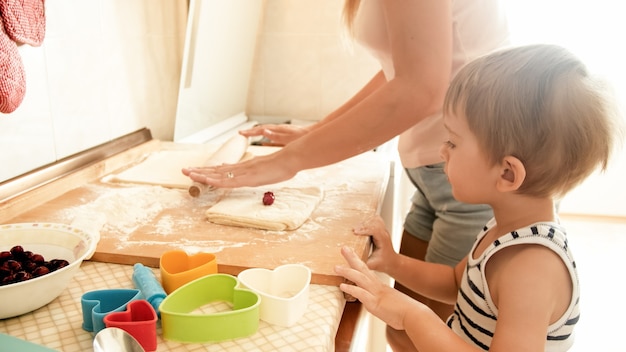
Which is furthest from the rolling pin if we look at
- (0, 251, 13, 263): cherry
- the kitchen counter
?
(0, 251, 13, 263): cherry

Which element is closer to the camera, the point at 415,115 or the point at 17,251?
the point at 17,251

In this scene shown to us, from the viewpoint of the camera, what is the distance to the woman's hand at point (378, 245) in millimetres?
904

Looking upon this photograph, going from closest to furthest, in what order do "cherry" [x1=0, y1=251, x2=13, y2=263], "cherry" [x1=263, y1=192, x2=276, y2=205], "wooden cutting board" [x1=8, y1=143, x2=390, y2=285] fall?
"cherry" [x1=0, y1=251, x2=13, y2=263] → "wooden cutting board" [x1=8, y1=143, x2=390, y2=285] → "cherry" [x1=263, y1=192, x2=276, y2=205]

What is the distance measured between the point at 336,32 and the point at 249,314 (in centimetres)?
162

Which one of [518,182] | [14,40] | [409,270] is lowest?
[409,270]

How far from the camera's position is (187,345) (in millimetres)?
581

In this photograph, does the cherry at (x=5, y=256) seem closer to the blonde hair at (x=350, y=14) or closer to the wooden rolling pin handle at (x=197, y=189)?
the wooden rolling pin handle at (x=197, y=189)

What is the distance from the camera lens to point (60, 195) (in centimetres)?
109

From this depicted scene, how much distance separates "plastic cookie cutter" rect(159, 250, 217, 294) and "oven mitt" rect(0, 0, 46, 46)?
0.54m

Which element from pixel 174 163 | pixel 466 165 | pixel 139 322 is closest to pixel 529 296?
pixel 466 165

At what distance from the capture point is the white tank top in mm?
942

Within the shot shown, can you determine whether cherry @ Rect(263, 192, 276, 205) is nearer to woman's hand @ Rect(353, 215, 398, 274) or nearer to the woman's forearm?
the woman's forearm

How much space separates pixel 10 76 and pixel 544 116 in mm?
874

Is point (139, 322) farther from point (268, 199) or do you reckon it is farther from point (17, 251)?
point (268, 199)
